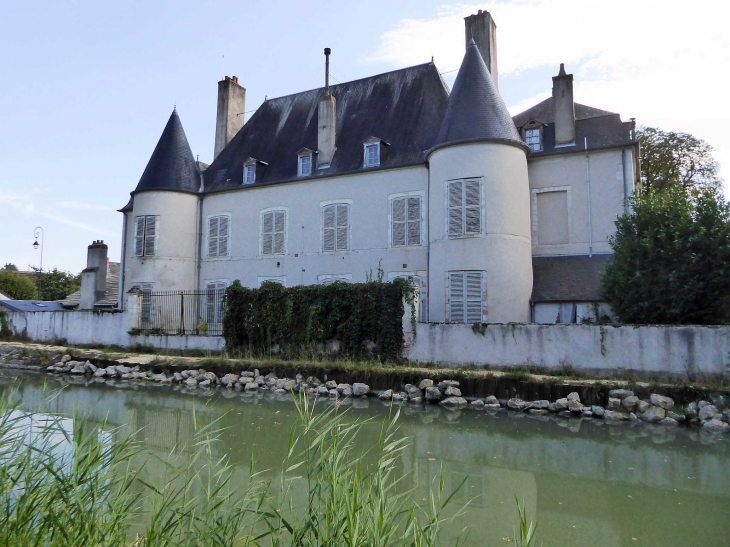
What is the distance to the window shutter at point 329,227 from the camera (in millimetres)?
16281

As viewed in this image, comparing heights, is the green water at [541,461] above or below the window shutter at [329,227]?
below

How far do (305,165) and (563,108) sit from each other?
7.95 m

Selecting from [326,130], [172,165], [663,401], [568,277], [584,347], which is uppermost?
[326,130]

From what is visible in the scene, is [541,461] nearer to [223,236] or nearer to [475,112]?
[475,112]

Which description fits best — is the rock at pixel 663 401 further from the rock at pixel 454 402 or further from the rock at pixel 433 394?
the rock at pixel 433 394

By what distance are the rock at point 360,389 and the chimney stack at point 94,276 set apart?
51.9 feet

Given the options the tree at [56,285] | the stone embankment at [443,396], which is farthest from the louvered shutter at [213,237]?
the tree at [56,285]

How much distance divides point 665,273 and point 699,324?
3.51 ft

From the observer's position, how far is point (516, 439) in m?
7.37

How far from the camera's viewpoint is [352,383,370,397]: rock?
1048cm

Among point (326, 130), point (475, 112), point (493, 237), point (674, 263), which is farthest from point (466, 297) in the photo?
point (326, 130)

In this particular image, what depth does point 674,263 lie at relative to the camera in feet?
32.1

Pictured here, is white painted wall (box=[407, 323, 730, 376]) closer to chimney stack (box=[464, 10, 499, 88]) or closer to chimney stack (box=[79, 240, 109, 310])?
chimney stack (box=[464, 10, 499, 88])

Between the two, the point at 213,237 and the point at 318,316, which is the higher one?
the point at 213,237
